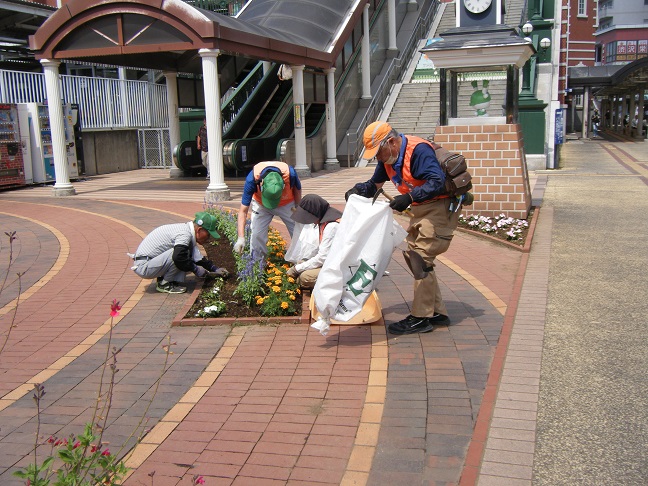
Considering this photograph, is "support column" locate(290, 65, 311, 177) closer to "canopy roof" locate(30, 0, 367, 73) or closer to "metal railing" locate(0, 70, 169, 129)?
"canopy roof" locate(30, 0, 367, 73)

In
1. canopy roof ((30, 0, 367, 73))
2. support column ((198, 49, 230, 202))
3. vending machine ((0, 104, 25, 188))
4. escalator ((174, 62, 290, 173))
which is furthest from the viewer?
escalator ((174, 62, 290, 173))

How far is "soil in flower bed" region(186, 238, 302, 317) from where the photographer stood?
6.21m

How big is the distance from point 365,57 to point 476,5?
11.2 m

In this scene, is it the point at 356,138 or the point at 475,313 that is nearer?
the point at 475,313

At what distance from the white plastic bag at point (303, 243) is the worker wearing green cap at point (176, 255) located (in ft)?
2.53

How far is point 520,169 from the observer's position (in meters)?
10.3

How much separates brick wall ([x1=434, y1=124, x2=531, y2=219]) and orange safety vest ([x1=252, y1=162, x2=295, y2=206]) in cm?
447

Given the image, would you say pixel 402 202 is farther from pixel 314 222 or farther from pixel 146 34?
pixel 146 34

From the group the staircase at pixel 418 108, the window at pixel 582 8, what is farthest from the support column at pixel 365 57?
the window at pixel 582 8

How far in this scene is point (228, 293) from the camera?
6703 millimetres

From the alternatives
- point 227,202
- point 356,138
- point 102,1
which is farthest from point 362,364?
point 356,138

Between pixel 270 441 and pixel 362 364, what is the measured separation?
1294 millimetres

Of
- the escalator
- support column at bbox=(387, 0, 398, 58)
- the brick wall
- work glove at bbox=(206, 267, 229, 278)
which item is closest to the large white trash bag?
work glove at bbox=(206, 267, 229, 278)

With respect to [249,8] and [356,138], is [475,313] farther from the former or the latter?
[249,8]
